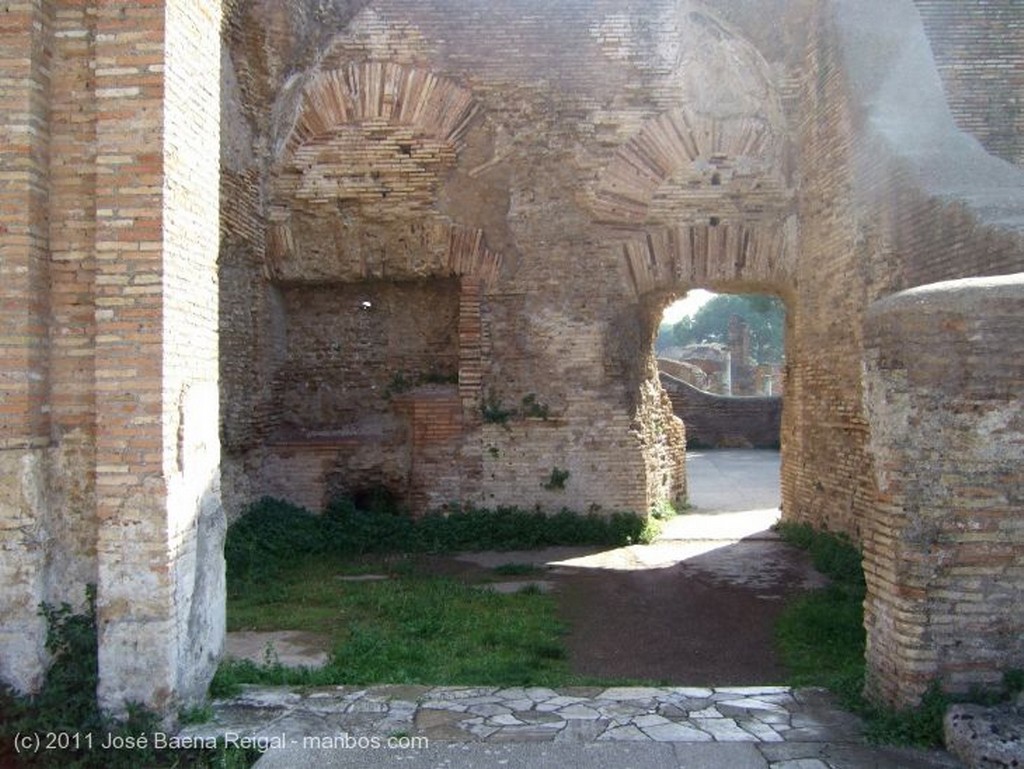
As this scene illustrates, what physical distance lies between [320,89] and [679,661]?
7.44 m

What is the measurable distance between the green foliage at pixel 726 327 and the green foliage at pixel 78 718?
3556 centimetres

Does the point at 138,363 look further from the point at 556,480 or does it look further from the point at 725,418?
the point at 725,418

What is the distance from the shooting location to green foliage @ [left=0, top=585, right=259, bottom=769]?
3.67m

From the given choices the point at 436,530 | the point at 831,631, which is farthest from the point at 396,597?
the point at 831,631

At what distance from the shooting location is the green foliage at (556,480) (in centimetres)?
913

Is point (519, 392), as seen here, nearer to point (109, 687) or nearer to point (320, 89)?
point (320, 89)

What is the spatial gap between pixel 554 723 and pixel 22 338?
10.2 feet

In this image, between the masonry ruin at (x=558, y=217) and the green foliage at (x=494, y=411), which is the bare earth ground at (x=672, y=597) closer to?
the masonry ruin at (x=558, y=217)

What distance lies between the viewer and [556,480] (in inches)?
360

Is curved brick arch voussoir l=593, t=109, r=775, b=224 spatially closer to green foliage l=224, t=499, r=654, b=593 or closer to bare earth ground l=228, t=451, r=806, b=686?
green foliage l=224, t=499, r=654, b=593

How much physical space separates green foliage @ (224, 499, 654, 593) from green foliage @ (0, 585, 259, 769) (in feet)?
15.5

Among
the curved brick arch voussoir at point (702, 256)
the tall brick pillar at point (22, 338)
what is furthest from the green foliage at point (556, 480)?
the tall brick pillar at point (22, 338)

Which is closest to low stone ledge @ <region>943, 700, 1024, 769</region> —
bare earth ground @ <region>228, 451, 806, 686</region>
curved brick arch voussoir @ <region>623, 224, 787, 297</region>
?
bare earth ground @ <region>228, 451, 806, 686</region>

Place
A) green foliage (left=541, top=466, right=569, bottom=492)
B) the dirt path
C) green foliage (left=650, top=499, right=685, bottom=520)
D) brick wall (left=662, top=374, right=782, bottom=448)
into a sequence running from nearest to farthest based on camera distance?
1. the dirt path
2. green foliage (left=541, top=466, right=569, bottom=492)
3. green foliage (left=650, top=499, right=685, bottom=520)
4. brick wall (left=662, top=374, right=782, bottom=448)
